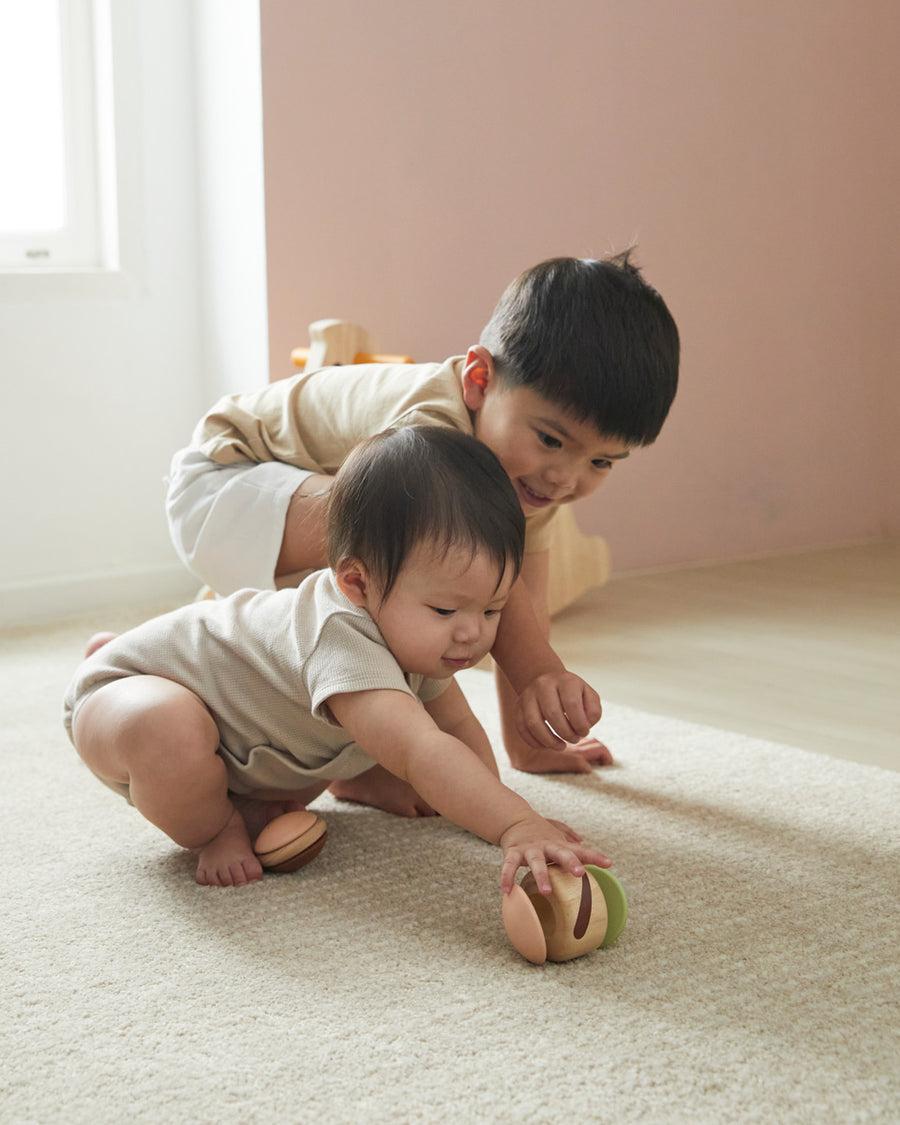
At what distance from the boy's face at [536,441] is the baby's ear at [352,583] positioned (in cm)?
20

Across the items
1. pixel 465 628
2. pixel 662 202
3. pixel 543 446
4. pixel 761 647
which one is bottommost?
pixel 761 647

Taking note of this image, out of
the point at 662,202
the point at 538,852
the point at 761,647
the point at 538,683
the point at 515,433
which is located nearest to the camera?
the point at 538,852

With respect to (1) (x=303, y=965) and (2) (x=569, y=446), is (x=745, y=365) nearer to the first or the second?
(2) (x=569, y=446)

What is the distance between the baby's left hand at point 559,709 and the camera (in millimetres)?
943

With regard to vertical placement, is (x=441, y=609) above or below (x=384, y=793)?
above

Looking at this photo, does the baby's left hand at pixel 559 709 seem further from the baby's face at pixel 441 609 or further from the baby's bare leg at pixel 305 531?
the baby's bare leg at pixel 305 531

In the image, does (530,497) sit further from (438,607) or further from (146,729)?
(146,729)

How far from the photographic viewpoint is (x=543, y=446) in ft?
3.49

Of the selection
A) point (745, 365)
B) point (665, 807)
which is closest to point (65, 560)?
point (665, 807)

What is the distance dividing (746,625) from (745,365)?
719 mm

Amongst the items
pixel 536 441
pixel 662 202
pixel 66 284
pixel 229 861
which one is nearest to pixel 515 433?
pixel 536 441

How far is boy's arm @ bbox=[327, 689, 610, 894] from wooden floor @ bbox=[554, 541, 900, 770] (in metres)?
0.51

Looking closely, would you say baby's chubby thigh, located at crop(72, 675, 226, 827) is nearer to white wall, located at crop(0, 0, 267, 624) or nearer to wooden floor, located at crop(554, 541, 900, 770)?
wooden floor, located at crop(554, 541, 900, 770)

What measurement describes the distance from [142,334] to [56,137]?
0.32m
